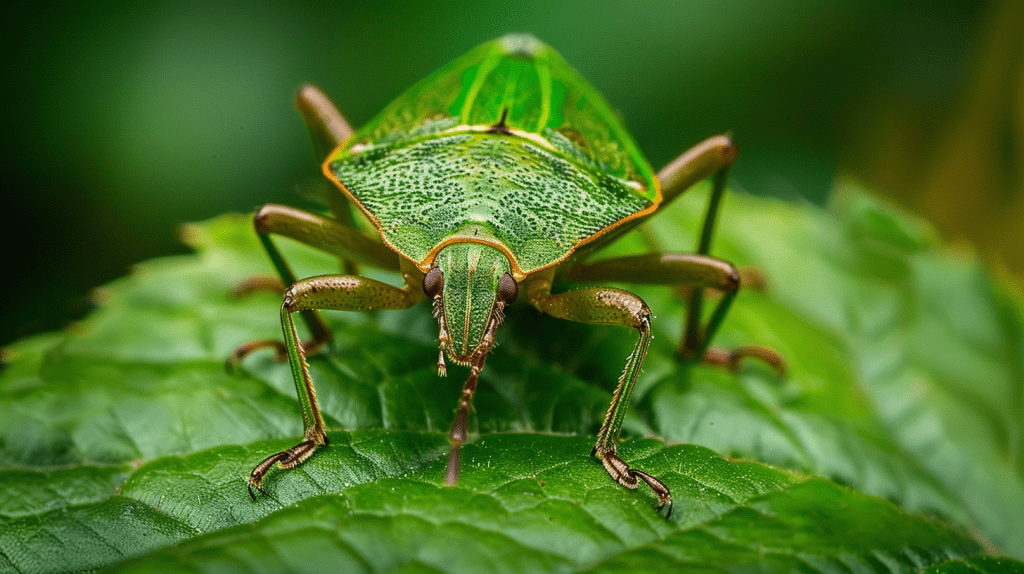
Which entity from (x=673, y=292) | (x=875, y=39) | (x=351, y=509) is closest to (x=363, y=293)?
(x=351, y=509)

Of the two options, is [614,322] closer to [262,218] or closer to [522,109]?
[522,109]

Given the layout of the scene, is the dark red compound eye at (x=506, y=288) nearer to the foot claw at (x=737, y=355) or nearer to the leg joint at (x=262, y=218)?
the leg joint at (x=262, y=218)

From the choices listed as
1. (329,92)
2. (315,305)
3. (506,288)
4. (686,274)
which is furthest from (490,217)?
(329,92)

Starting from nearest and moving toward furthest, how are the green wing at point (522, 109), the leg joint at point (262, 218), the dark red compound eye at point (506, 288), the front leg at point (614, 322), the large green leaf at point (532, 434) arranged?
1. the large green leaf at point (532, 434)
2. the front leg at point (614, 322)
3. the dark red compound eye at point (506, 288)
4. the leg joint at point (262, 218)
5. the green wing at point (522, 109)

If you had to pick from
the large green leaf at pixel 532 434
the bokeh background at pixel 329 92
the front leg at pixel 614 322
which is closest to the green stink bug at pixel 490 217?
the front leg at pixel 614 322

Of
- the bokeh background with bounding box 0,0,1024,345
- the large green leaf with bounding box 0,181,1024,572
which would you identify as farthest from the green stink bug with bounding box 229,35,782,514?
the bokeh background with bounding box 0,0,1024,345

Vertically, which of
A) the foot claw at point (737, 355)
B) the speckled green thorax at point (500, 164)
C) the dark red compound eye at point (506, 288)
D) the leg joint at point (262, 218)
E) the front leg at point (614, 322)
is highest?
the speckled green thorax at point (500, 164)

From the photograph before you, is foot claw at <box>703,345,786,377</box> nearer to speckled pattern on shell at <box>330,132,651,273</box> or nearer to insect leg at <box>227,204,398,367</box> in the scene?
speckled pattern on shell at <box>330,132,651,273</box>
